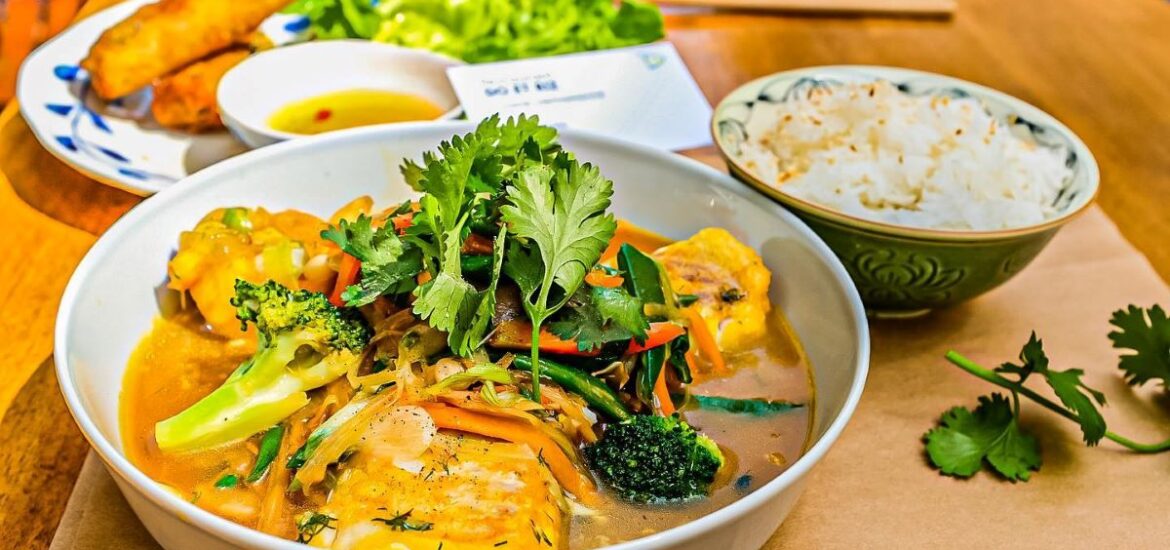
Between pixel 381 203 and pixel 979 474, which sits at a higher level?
pixel 381 203

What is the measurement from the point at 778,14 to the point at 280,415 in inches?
108

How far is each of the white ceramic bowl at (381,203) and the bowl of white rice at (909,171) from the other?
116mm

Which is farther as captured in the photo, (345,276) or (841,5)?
(841,5)

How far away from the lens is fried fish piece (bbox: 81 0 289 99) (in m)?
2.47

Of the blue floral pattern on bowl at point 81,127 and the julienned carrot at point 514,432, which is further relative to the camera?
the blue floral pattern on bowl at point 81,127

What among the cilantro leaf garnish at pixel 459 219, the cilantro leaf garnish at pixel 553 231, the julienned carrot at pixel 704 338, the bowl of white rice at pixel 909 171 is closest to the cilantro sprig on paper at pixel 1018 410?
the bowl of white rice at pixel 909 171

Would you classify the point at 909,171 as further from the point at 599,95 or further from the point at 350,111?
the point at 350,111

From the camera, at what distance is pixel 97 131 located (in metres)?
2.38

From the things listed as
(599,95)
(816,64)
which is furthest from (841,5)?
(599,95)

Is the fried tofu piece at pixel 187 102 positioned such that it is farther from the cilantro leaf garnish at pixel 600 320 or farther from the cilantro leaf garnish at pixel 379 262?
the cilantro leaf garnish at pixel 600 320

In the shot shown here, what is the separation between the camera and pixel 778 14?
11.6 feet

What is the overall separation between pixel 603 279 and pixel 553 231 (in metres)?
0.21

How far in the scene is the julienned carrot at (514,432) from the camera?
4.44ft

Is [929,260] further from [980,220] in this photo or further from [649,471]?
[649,471]
